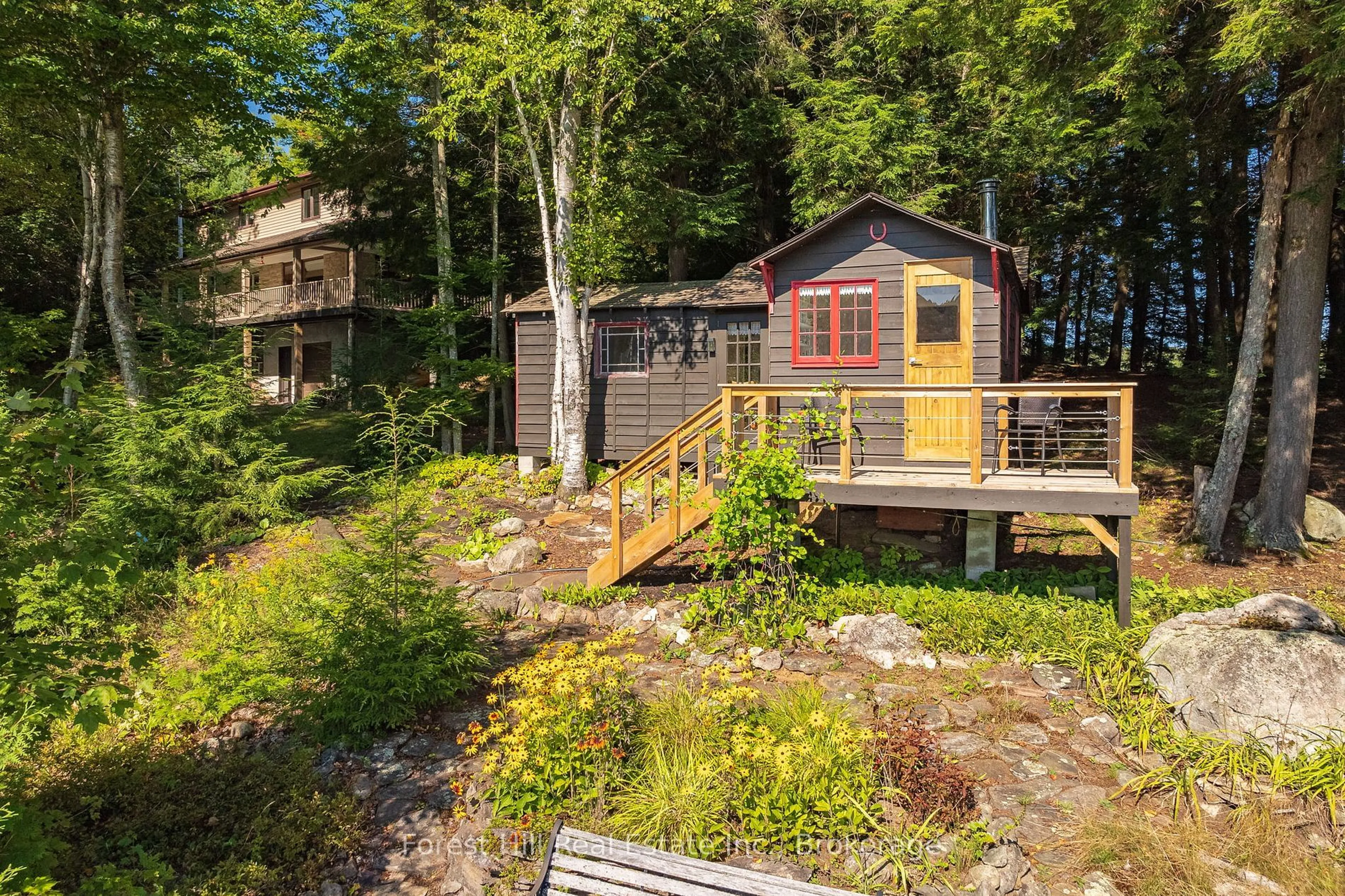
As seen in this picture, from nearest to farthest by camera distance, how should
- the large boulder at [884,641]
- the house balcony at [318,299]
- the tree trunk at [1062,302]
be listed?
the large boulder at [884,641] → the house balcony at [318,299] → the tree trunk at [1062,302]

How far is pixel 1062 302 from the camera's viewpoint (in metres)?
19.4

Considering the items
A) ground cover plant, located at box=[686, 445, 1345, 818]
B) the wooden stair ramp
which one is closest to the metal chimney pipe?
ground cover plant, located at box=[686, 445, 1345, 818]

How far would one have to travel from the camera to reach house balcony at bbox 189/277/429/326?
18.8 meters

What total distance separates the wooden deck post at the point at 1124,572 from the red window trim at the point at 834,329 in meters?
3.72

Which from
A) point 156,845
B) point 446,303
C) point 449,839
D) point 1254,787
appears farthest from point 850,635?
point 446,303

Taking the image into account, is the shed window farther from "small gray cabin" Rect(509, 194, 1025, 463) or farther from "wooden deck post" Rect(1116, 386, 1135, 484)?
"wooden deck post" Rect(1116, 386, 1135, 484)

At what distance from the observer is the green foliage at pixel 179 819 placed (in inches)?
162

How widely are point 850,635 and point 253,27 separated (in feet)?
42.9

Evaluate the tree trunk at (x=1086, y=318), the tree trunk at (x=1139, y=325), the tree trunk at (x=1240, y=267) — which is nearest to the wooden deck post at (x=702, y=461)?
the tree trunk at (x=1240, y=267)

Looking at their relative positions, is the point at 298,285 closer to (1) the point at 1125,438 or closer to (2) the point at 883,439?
(2) the point at 883,439

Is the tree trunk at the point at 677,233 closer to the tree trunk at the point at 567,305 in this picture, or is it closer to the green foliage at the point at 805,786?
the tree trunk at the point at 567,305

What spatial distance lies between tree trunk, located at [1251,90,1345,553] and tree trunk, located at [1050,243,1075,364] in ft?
32.1

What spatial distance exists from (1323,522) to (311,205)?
28224 mm

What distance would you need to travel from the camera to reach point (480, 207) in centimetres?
1777
